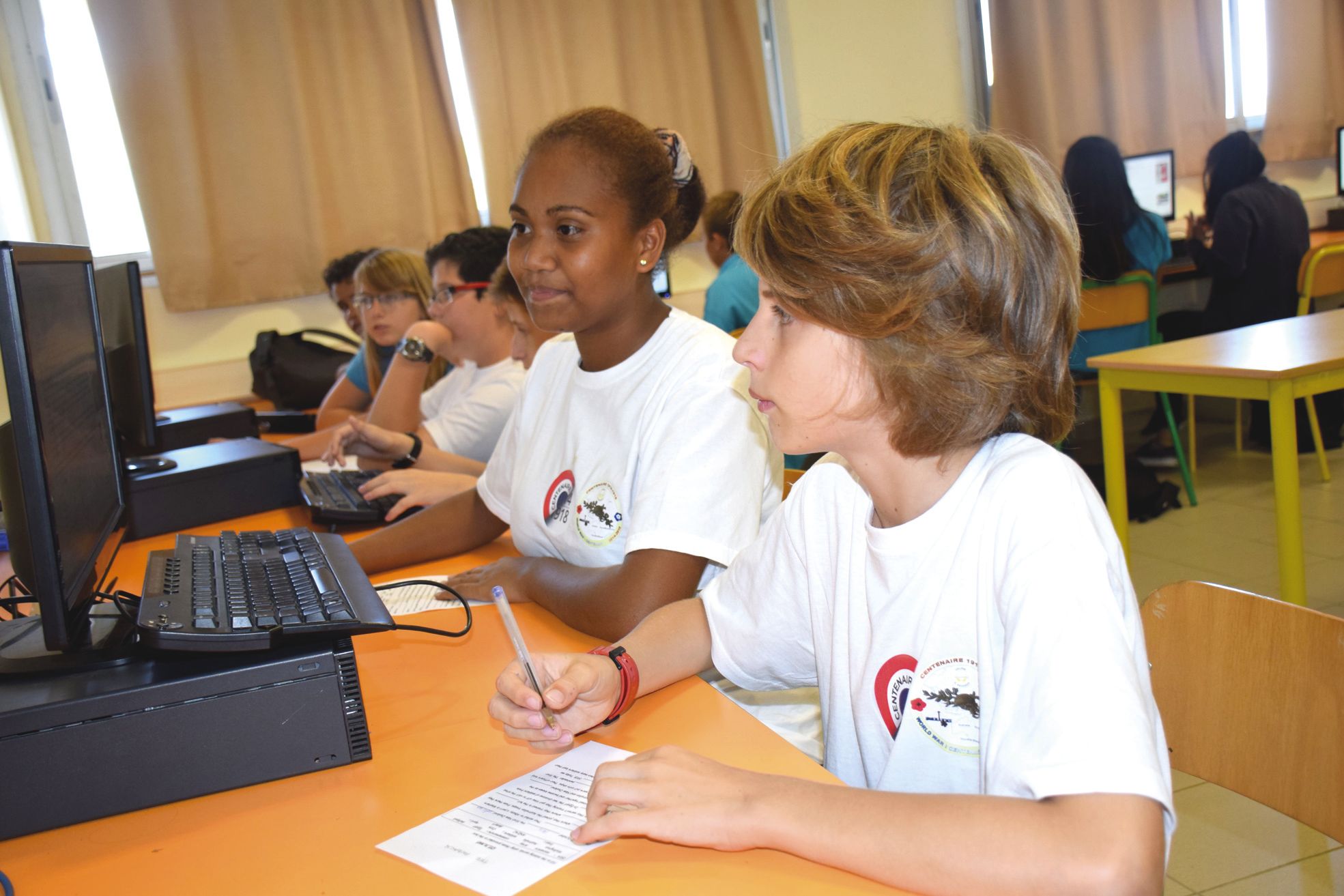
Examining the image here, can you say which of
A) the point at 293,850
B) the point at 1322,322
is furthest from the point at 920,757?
the point at 1322,322

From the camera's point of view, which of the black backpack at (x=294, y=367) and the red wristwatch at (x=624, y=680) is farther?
the black backpack at (x=294, y=367)

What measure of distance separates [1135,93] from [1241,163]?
3.94 feet

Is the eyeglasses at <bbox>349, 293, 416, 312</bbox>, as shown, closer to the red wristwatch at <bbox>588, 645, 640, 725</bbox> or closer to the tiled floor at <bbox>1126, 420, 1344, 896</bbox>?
the tiled floor at <bbox>1126, 420, 1344, 896</bbox>

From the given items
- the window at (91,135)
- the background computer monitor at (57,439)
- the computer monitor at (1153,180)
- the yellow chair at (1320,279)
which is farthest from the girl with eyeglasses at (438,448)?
the computer monitor at (1153,180)

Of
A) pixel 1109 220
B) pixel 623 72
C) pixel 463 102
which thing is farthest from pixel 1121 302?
pixel 463 102

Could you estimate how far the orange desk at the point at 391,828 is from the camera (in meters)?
0.70

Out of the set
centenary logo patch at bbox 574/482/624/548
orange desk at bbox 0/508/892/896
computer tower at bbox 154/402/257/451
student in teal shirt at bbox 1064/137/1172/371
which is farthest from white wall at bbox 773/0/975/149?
orange desk at bbox 0/508/892/896

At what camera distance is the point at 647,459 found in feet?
4.24

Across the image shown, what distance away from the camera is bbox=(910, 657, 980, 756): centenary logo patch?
82 cm

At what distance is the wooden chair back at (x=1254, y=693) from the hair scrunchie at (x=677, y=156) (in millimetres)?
824

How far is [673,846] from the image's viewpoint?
725 millimetres

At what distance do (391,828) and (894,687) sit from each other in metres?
0.41

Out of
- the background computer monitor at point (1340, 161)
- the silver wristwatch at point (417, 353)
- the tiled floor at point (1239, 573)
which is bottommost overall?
the tiled floor at point (1239, 573)

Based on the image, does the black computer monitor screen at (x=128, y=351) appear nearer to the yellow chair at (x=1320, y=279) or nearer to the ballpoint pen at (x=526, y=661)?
the ballpoint pen at (x=526, y=661)
